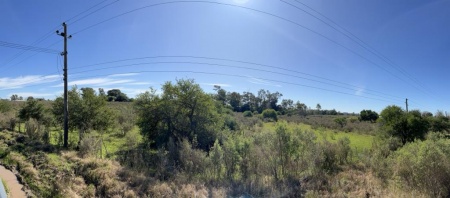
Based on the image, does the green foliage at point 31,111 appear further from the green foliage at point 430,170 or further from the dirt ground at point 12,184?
the green foliage at point 430,170

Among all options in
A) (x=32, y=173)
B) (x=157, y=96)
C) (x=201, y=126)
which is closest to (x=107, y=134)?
(x=157, y=96)

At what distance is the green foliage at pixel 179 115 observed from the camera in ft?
62.6

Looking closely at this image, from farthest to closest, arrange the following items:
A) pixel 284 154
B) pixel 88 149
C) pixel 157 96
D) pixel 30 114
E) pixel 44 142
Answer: pixel 30 114 < pixel 157 96 < pixel 44 142 < pixel 88 149 < pixel 284 154

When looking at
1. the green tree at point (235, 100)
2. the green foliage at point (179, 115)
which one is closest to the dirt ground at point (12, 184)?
the green foliage at point (179, 115)

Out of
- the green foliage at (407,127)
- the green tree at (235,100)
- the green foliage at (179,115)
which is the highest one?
the green tree at (235,100)

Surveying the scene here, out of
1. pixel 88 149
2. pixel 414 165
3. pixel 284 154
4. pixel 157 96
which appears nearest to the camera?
pixel 414 165

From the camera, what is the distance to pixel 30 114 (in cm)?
2572

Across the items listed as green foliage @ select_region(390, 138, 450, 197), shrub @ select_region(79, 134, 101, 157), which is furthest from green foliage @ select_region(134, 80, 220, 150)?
green foliage @ select_region(390, 138, 450, 197)

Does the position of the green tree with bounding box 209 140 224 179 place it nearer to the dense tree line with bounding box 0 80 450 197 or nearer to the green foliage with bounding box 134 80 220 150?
the dense tree line with bounding box 0 80 450 197

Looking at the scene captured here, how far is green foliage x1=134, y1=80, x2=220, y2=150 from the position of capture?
19.1 metres

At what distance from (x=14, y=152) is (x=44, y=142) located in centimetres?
360

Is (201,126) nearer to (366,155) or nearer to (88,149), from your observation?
(88,149)

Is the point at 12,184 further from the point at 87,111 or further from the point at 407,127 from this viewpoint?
the point at 407,127

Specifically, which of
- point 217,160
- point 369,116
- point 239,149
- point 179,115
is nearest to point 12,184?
point 217,160
